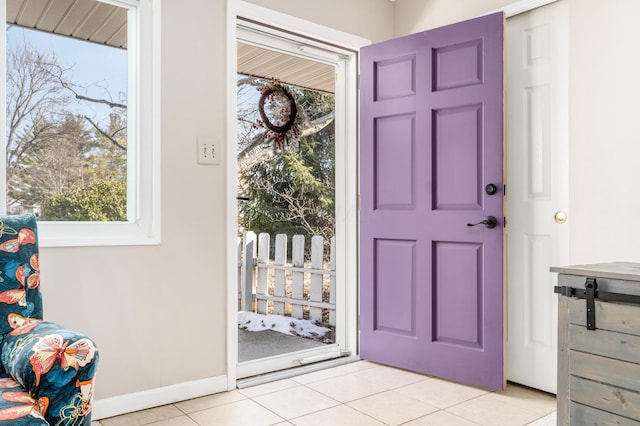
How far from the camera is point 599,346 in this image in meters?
1.66

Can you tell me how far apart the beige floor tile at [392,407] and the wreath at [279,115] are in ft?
5.61

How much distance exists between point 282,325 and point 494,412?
65.6 inches

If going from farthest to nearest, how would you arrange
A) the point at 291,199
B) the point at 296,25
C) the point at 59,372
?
1. the point at 291,199
2. the point at 296,25
3. the point at 59,372

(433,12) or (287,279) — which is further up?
(433,12)

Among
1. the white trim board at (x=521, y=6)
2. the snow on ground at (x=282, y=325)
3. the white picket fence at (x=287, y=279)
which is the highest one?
the white trim board at (x=521, y=6)

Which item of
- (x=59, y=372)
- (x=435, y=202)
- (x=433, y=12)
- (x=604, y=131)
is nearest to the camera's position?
(x=59, y=372)

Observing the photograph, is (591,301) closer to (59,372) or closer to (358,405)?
(358,405)

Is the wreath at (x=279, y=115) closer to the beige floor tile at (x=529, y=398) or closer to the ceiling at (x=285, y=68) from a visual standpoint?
the ceiling at (x=285, y=68)

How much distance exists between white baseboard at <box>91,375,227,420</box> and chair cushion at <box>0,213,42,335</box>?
73 cm

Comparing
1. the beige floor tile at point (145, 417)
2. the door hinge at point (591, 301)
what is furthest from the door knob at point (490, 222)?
the beige floor tile at point (145, 417)

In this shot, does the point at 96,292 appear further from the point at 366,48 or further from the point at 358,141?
the point at 366,48

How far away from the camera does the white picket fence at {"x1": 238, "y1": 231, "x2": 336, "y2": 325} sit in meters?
3.51

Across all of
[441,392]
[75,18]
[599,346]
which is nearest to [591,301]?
[599,346]

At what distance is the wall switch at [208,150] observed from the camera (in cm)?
247
